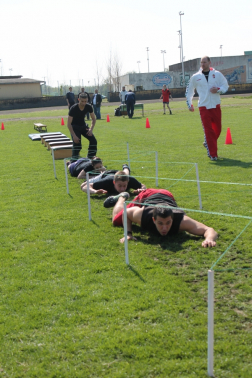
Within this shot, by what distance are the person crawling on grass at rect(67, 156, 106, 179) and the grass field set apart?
48.2 inches

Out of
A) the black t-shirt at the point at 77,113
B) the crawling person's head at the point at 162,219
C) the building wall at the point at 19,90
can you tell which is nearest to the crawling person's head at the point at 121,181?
the crawling person's head at the point at 162,219

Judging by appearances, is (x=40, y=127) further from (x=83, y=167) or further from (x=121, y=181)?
(x=121, y=181)

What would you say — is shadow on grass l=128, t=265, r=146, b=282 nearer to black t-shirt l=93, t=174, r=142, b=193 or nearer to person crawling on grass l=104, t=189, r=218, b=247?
person crawling on grass l=104, t=189, r=218, b=247

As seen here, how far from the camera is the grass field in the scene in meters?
2.98

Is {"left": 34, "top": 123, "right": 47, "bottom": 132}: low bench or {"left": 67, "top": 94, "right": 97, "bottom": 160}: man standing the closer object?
{"left": 67, "top": 94, "right": 97, "bottom": 160}: man standing

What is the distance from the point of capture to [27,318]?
361 cm

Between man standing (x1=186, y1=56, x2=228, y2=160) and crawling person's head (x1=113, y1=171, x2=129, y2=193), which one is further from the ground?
man standing (x1=186, y1=56, x2=228, y2=160)

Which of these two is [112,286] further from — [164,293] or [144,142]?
[144,142]

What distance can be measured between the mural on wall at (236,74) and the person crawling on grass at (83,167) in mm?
57893

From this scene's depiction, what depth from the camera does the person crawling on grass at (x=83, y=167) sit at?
8.59 meters

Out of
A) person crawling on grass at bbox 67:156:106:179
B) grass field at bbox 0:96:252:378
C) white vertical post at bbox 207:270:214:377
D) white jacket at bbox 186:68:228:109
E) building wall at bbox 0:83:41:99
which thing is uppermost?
building wall at bbox 0:83:41:99

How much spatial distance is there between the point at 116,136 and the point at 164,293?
13422 mm

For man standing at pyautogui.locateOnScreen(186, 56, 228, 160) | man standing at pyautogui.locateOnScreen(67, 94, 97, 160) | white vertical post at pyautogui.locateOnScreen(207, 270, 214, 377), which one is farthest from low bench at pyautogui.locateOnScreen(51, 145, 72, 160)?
white vertical post at pyautogui.locateOnScreen(207, 270, 214, 377)

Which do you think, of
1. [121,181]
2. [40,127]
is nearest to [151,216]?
[121,181]
